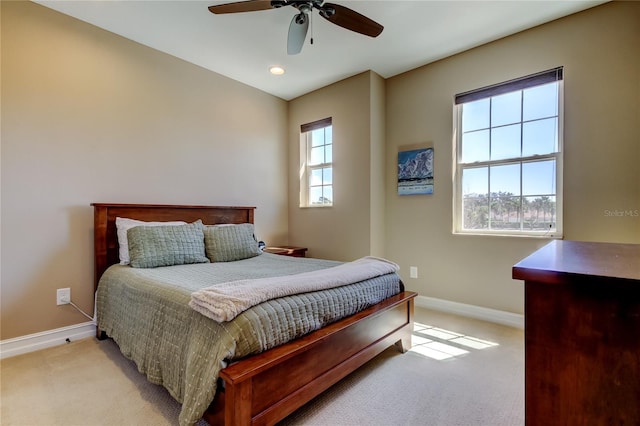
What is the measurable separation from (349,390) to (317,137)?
10.3 feet

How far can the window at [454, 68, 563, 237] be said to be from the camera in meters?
2.61

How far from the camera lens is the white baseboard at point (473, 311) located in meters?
2.72

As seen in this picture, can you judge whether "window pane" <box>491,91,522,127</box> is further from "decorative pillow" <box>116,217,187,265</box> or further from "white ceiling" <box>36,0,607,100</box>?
"decorative pillow" <box>116,217,187,265</box>

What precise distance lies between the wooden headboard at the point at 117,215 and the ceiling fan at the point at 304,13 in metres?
1.83

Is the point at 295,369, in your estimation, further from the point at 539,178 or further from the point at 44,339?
the point at 539,178

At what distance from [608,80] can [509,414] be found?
257 cm

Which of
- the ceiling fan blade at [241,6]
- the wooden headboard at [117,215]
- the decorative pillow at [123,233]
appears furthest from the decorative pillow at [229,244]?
the ceiling fan blade at [241,6]

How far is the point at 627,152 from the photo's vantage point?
7.38 feet

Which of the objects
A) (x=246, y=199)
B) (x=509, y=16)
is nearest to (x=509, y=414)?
(x=509, y=16)

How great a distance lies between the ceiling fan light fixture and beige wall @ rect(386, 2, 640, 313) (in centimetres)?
129

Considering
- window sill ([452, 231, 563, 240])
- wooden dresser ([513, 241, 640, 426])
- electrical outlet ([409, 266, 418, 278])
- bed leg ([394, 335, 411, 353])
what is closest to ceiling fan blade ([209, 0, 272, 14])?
wooden dresser ([513, 241, 640, 426])

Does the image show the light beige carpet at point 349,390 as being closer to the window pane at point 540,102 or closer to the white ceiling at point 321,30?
the window pane at point 540,102

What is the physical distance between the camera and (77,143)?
2.51 meters

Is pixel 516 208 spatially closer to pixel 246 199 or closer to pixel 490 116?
pixel 490 116
